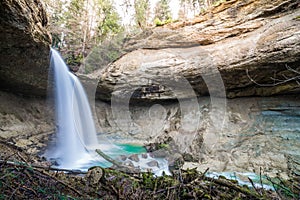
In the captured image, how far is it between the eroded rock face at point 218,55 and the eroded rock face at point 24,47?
98.5 inches

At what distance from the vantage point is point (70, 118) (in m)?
7.39

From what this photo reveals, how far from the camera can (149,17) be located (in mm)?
15211

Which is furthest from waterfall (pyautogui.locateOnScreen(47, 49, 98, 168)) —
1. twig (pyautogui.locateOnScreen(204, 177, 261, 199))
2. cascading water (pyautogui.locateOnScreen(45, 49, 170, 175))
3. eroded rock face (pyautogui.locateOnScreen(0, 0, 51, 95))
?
twig (pyautogui.locateOnScreen(204, 177, 261, 199))

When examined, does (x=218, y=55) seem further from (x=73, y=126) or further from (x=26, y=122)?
(x=26, y=122)

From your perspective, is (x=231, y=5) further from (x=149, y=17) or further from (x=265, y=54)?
(x=149, y=17)

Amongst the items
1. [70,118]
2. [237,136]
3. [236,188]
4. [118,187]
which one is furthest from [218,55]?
[70,118]

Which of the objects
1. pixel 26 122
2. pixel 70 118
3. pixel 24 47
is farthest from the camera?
pixel 70 118

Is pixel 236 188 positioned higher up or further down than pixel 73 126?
higher up

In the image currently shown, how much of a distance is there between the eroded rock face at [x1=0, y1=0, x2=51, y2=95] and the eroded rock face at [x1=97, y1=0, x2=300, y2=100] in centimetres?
250

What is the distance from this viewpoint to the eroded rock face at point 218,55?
194 inches

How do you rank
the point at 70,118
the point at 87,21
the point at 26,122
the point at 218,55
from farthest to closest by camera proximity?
the point at 87,21, the point at 70,118, the point at 26,122, the point at 218,55

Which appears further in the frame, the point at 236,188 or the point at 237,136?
the point at 237,136

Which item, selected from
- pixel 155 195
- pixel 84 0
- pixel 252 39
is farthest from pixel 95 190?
pixel 84 0

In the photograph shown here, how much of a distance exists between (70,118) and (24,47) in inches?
136
